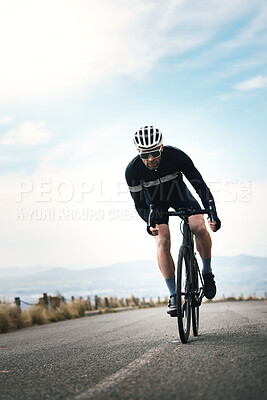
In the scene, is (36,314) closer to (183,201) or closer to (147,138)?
(183,201)

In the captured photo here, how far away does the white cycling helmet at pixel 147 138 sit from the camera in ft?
20.0

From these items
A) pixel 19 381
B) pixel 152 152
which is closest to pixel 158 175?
pixel 152 152

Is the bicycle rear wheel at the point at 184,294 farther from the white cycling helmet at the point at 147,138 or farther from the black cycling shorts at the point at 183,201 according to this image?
the white cycling helmet at the point at 147,138

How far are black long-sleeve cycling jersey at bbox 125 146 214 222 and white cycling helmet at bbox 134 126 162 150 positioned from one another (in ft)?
1.22

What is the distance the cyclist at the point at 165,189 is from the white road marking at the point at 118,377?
141cm

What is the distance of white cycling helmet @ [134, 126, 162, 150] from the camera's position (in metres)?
6.10

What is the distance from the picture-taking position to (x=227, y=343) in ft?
17.9

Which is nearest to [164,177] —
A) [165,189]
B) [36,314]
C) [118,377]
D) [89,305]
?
[165,189]

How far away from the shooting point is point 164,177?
6.51 metres

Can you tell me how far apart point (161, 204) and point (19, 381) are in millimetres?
3055

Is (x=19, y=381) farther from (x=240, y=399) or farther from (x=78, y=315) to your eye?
(x=78, y=315)

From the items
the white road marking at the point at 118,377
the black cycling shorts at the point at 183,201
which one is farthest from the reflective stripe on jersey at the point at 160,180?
the white road marking at the point at 118,377

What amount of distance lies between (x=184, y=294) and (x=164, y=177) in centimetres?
142

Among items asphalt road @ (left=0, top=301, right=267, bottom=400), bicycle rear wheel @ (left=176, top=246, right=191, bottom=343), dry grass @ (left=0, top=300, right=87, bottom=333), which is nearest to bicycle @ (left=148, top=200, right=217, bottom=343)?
bicycle rear wheel @ (left=176, top=246, right=191, bottom=343)
